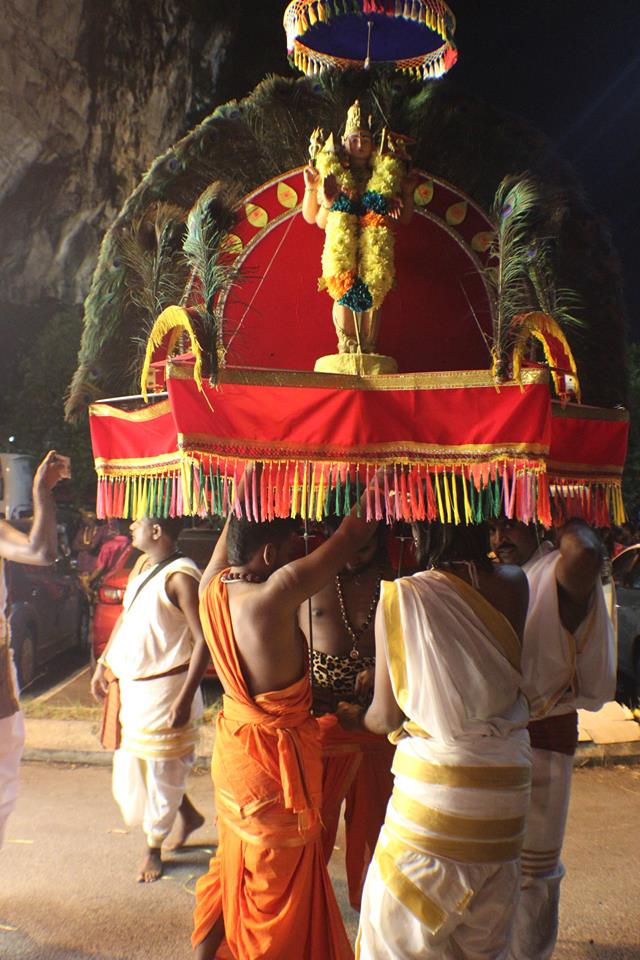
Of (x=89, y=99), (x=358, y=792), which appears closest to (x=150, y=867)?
(x=358, y=792)

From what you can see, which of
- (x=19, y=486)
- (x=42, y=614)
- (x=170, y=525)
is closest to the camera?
(x=170, y=525)

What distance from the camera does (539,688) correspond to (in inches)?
138

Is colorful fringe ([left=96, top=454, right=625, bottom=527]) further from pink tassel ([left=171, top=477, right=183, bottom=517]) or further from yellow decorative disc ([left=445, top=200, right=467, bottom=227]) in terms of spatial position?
yellow decorative disc ([left=445, top=200, right=467, bottom=227])

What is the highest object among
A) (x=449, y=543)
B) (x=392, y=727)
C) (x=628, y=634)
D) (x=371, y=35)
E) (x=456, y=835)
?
(x=371, y=35)

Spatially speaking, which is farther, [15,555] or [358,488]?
[15,555]

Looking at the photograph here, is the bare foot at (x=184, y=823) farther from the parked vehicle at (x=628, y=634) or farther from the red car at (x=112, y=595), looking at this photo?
the parked vehicle at (x=628, y=634)

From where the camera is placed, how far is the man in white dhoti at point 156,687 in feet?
14.8

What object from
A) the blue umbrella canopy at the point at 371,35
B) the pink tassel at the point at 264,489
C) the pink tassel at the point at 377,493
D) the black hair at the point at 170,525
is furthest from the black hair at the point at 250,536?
the blue umbrella canopy at the point at 371,35

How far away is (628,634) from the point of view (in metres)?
8.46

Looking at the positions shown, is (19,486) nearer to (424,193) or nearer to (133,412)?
(133,412)

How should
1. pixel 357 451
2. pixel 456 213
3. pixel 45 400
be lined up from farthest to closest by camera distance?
pixel 45 400
pixel 456 213
pixel 357 451

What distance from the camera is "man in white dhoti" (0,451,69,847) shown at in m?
3.80

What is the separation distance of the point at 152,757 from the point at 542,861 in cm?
214

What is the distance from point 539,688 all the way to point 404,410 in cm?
146
